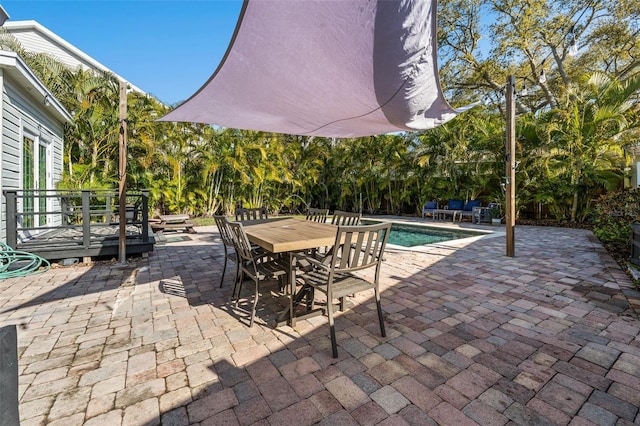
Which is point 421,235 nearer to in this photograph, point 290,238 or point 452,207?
point 452,207

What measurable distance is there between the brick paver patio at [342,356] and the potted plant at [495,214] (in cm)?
670

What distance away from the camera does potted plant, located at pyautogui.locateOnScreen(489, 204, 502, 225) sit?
34.5 feet

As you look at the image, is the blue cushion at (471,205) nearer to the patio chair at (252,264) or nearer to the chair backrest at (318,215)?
the chair backrest at (318,215)

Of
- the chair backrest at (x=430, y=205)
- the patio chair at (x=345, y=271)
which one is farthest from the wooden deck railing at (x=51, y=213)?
the chair backrest at (x=430, y=205)

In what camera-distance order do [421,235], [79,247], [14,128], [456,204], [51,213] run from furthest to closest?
[456,204]
[421,235]
[14,128]
[79,247]
[51,213]

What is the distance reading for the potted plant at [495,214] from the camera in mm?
10523

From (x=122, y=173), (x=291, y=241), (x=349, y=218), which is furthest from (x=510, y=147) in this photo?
(x=122, y=173)

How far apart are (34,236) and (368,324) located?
7.13 metres

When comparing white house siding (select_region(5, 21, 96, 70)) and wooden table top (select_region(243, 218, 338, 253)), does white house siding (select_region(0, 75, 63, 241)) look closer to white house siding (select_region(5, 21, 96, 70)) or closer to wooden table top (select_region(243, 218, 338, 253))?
wooden table top (select_region(243, 218, 338, 253))

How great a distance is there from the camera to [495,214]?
10.6 meters

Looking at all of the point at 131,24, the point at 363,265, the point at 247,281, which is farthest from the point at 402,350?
the point at 131,24

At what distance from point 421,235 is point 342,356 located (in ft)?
25.0

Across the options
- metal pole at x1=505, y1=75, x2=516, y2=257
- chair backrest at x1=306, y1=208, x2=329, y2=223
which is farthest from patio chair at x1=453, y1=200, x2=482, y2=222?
chair backrest at x1=306, y1=208, x2=329, y2=223

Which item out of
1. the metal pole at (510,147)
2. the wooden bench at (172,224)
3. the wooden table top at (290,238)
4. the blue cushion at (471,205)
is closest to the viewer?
the wooden table top at (290,238)
